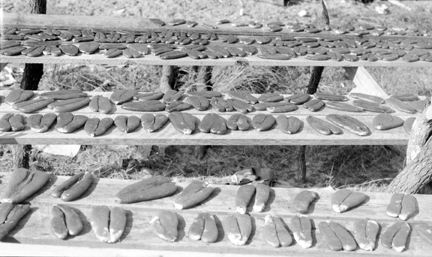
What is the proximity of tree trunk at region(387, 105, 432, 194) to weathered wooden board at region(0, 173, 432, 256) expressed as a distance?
39 centimetres

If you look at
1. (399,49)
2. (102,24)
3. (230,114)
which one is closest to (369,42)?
(399,49)

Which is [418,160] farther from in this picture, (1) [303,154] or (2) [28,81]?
(2) [28,81]

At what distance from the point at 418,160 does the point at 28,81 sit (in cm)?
289

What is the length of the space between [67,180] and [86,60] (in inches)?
54.4

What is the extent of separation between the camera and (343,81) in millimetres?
5426

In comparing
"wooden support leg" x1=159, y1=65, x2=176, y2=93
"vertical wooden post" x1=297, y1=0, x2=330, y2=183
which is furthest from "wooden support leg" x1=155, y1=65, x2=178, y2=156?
"vertical wooden post" x1=297, y1=0, x2=330, y2=183

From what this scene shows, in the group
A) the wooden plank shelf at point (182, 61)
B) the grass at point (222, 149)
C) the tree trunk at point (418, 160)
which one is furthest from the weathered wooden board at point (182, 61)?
the tree trunk at point (418, 160)

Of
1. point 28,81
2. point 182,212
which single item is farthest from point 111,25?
point 182,212

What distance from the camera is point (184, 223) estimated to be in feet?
6.81

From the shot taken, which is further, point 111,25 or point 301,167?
point 111,25

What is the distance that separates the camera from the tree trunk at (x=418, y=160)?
264cm

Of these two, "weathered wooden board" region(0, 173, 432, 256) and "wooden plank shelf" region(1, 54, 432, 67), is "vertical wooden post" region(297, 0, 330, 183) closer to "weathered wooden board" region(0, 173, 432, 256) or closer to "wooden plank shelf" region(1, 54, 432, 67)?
"wooden plank shelf" region(1, 54, 432, 67)

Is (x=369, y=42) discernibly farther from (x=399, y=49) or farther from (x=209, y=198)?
(x=209, y=198)

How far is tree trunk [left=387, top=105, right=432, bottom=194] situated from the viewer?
264 cm
